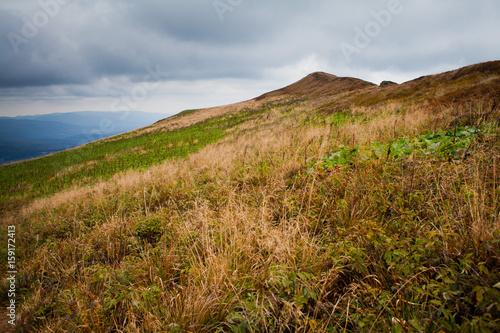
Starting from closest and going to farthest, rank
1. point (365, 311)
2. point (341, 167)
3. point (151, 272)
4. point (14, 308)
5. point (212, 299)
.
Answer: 1. point (365, 311)
2. point (212, 299)
3. point (151, 272)
4. point (14, 308)
5. point (341, 167)

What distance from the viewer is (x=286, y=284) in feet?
4.98

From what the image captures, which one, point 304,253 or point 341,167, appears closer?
point 304,253

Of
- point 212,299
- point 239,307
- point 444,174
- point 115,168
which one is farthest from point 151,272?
point 115,168

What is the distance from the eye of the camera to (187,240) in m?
2.46

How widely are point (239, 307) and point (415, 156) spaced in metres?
2.94

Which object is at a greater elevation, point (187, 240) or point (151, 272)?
point (187, 240)

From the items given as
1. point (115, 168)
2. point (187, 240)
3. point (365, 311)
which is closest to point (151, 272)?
point (187, 240)

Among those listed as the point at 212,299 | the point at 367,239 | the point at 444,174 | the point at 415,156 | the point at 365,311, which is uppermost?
the point at 415,156

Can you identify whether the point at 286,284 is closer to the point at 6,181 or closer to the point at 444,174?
the point at 444,174

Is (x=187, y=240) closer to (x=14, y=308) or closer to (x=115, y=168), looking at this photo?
(x=14, y=308)

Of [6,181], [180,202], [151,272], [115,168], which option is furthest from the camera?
[6,181]

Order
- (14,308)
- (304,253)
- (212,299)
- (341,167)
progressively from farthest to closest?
(341,167)
(14,308)
(304,253)
(212,299)

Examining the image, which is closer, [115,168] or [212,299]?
[212,299]

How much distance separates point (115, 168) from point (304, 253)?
50.7ft
